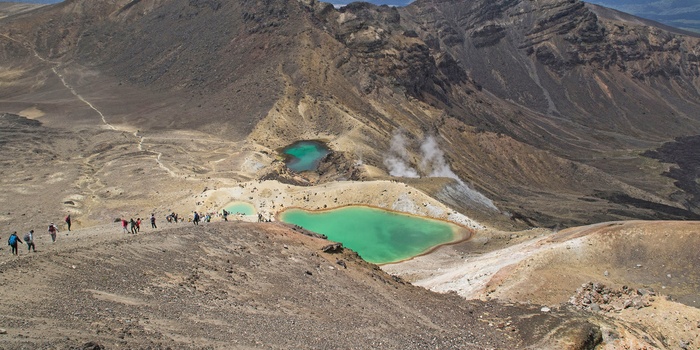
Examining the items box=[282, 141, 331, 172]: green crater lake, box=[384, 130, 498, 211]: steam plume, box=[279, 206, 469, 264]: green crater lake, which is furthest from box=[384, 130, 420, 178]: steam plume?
box=[279, 206, 469, 264]: green crater lake

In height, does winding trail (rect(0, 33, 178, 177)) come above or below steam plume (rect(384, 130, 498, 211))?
Answer: above

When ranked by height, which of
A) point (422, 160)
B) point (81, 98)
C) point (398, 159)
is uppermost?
point (81, 98)

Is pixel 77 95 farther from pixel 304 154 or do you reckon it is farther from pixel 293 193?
pixel 293 193

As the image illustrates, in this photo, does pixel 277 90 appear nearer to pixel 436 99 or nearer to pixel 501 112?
pixel 436 99

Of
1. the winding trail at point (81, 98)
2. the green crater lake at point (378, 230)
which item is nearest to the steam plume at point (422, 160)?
the green crater lake at point (378, 230)

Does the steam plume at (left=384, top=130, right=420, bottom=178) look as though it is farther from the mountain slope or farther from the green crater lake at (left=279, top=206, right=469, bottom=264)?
the green crater lake at (left=279, top=206, right=469, bottom=264)

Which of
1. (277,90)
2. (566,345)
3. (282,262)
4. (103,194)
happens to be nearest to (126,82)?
(277,90)

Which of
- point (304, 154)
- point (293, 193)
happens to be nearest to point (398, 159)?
point (304, 154)
